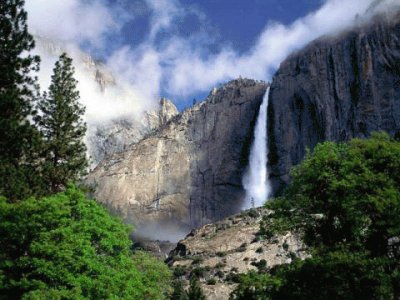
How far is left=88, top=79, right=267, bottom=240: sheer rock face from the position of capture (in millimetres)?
129750

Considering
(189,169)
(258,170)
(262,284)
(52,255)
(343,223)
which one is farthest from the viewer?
(189,169)

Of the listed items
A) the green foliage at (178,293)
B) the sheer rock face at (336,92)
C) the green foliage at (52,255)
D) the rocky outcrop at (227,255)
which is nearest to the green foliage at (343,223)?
the green foliage at (52,255)

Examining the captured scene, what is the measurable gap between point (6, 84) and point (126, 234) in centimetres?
1273

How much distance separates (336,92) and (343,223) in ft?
251

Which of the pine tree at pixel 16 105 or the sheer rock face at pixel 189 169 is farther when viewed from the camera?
the sheer rock face at pixel 189 169

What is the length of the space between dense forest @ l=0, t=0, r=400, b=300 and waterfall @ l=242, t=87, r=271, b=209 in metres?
87.3

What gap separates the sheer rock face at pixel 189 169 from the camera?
426ft

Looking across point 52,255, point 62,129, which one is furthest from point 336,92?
point 52,255

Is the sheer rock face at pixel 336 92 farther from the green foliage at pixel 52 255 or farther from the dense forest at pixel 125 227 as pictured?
the green foliage at pixel 52 255

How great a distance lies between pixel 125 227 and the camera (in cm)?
3388

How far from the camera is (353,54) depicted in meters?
99.4

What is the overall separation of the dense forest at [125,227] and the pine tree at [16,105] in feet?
0.21

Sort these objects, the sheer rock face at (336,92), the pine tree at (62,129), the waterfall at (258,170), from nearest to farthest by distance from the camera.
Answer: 1. the pine tree at (62,129)
2. the sheer rock face at (336,92)
3. the waterfall at (258,170)

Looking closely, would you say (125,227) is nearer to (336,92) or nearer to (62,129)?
(62,129)
